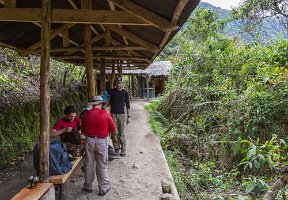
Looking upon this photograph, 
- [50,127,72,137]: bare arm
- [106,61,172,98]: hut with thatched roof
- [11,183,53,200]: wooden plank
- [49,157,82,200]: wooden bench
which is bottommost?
[49,157,82,200]: wooden bench

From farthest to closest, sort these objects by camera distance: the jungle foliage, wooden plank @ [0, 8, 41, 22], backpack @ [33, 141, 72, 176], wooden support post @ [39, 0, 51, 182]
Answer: the jungle foliage, wooden plank @ [0, 8, 41, 22], backpack @ [33, 141, 72, 176], wooden support post @ [39, 0, 51, 182]

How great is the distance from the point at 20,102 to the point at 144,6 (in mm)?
5178

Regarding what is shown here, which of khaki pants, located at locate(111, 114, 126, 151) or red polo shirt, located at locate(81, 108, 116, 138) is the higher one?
red polo shirt, located at locate(81, 108, 116, 138)

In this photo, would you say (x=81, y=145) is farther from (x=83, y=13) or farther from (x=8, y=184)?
(x=83, y=13)

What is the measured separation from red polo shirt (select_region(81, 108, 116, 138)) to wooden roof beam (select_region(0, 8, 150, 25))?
140 cm

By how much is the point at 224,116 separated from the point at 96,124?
234 inches

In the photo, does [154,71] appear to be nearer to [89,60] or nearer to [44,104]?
[89,60]

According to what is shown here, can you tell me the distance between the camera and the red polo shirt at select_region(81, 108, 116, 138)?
4590 millimetres

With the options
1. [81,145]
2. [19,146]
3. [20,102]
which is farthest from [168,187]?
[20,102]

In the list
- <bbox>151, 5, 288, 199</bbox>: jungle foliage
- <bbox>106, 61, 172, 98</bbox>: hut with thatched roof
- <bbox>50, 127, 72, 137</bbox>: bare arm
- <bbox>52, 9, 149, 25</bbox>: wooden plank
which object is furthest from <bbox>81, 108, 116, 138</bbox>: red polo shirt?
<bbox>106, 61, 172, 98</bbox>: hut with thatched roof

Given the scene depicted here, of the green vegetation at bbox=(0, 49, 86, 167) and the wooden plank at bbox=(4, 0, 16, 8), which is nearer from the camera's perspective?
the wooden plank at bbox=(4, 0, 16, 8)

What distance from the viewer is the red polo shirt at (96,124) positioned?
4.59 metres

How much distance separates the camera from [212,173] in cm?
817

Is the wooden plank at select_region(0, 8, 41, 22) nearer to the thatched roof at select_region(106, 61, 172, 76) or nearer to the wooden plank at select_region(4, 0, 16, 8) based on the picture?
the wooden plank at select_region(4, 0, 16, 8)
